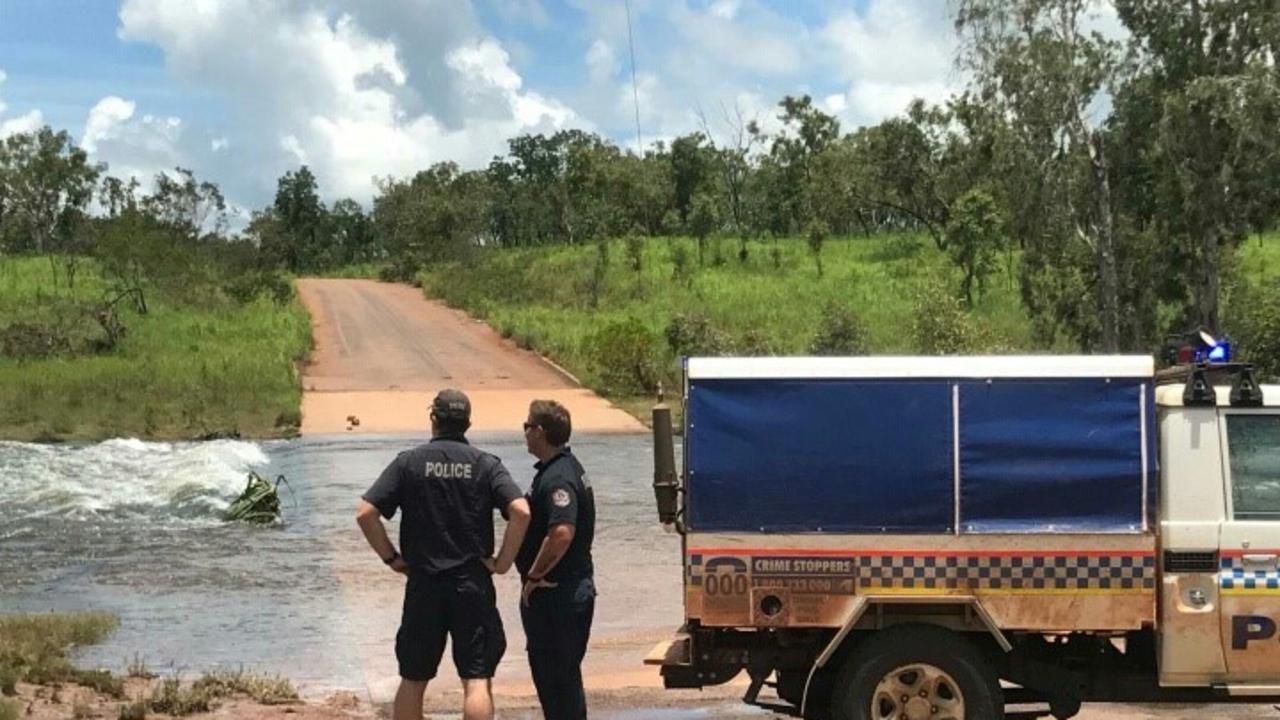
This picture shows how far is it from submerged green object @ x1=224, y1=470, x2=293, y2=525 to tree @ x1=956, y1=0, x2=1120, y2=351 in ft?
68.6

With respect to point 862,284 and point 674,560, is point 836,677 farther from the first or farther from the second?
point 862,284

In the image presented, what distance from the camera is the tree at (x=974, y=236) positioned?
44781 millimetres

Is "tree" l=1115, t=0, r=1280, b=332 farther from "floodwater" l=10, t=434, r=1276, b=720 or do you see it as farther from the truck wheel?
the truck wheel

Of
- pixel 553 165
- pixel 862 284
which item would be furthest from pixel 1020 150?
pixel 553 165

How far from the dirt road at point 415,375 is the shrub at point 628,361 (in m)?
0.68

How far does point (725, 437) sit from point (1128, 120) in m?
28.3

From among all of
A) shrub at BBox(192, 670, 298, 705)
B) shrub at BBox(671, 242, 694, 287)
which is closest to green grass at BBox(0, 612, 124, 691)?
shrub at BBox(192, 670, 298, 705)

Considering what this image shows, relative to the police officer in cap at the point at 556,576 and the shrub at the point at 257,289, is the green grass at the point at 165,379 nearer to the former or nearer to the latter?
the shrub at the point at 257,289

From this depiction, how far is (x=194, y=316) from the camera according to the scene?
4631 cm

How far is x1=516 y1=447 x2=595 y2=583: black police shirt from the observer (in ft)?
22.0

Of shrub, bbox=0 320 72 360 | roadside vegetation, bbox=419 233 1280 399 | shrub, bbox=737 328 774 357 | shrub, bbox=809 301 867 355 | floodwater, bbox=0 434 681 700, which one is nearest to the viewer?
floodwater, bbox=0 434 681 700

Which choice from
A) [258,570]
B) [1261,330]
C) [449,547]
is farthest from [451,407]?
[1261,330]

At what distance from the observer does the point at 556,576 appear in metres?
6.77

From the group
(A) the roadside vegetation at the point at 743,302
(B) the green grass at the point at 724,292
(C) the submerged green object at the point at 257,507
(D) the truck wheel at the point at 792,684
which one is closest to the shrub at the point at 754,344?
(A) the roadside vegetation at the point at 743,302
